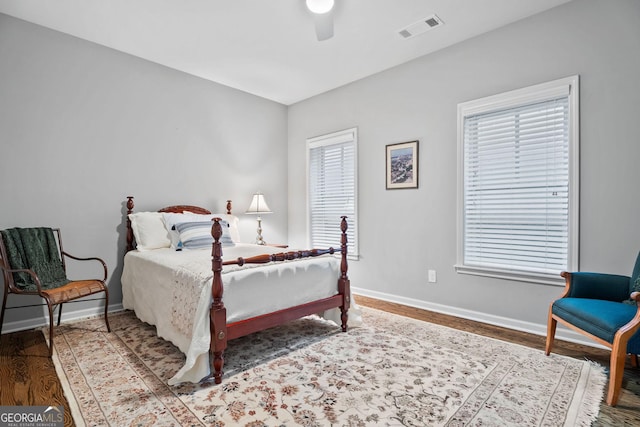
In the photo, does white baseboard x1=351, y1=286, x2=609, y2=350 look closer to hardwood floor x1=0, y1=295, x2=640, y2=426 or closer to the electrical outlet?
hardwood floor x1=0, y1=295, x2=640, y2=426

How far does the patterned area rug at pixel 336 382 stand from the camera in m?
1.78

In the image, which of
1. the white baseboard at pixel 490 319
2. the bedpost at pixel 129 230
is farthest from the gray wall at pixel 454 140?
the bedpost at pixel 129 230

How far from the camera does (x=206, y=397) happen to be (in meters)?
1.96

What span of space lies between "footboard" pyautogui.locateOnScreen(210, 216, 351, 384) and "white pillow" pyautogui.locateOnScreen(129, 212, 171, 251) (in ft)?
4.86

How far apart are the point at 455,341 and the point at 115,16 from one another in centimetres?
418

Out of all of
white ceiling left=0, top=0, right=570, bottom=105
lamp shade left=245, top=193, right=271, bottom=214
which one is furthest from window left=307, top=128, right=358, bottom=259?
white ceiling left=0, top=0, right=570, bottom=105

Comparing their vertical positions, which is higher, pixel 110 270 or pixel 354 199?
pixel 354 199

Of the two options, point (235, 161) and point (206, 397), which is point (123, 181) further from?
point (206, 397)

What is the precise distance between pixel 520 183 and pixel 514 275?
864 millimetres

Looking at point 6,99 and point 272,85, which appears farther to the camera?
point 272,85

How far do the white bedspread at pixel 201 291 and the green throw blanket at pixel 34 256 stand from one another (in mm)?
624

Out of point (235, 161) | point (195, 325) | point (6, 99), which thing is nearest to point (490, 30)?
point (235, 161)

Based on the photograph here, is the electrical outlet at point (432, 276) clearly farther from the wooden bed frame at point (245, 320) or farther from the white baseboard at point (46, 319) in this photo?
the white baseboard at point (46, 319)

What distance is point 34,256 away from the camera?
2865 millimetres
